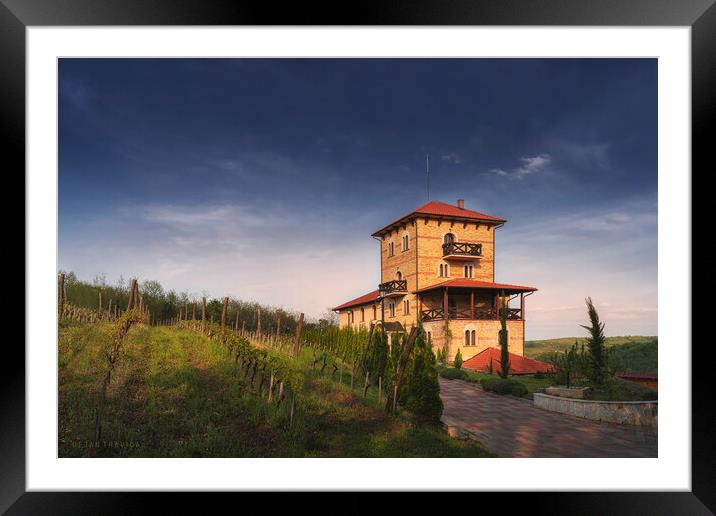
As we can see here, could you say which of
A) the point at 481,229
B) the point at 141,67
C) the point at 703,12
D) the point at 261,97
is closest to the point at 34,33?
the point at 141,67

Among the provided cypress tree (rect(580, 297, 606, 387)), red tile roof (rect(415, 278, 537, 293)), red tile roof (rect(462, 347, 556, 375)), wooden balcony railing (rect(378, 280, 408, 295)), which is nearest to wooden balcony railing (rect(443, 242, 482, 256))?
red tile roof (rect(415, 278, 537, 293))

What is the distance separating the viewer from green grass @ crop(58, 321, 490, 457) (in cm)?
434

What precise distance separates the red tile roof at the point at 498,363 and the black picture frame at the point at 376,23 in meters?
6.62

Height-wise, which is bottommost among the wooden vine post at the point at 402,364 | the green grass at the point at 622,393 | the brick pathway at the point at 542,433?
the brick pathway at the point at 542,433

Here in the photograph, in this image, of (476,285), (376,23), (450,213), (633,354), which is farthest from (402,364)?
(450,213)

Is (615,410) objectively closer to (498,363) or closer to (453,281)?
(498,363)

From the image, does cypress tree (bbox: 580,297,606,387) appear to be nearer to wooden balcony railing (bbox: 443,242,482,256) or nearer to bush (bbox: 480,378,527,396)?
bush (bbox: 480,378,527,396)

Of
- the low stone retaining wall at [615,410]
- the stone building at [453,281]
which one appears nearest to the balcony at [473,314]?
the stone building at [453,281]

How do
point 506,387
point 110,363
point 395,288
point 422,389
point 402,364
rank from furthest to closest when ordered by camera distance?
point 395,288 → point 506,387 → point 402,364 → point 422,389 → point 110,363

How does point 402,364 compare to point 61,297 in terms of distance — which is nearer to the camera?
point 402,364

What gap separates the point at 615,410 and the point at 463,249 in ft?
22.0

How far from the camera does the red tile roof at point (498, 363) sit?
10.1 m

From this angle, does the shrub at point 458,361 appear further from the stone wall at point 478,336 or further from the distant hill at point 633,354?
the distant hill at point 633,354

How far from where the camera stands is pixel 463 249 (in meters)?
11.7
